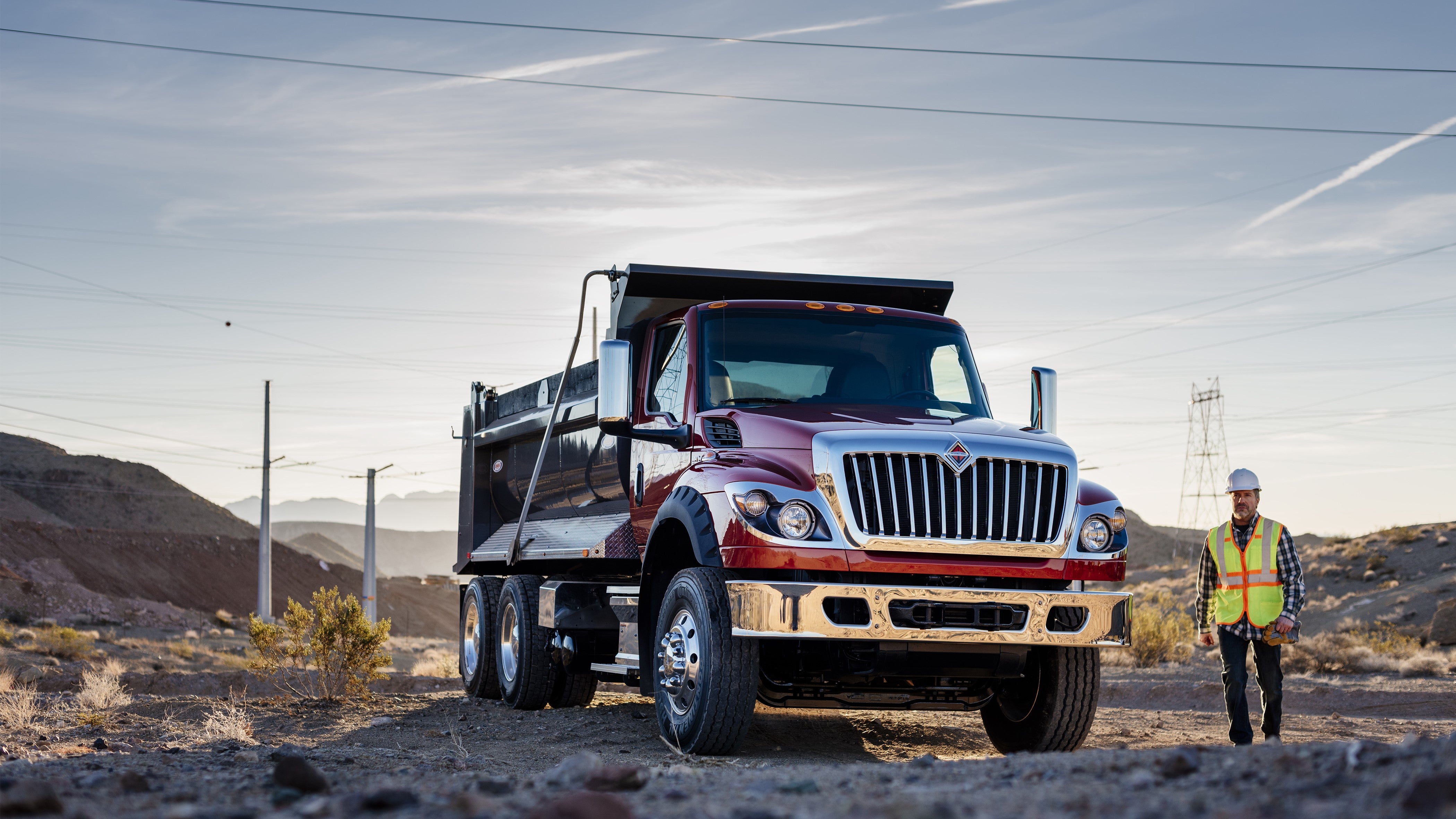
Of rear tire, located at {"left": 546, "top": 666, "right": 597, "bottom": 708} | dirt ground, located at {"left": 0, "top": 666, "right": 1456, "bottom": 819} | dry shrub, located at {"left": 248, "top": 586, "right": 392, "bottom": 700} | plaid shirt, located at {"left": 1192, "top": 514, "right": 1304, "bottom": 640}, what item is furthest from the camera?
dry shrub, located at {"left": 248, "top": 586, "right": 392, "bottom": 700}

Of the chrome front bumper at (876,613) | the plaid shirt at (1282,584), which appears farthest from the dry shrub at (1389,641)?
the chrome front bumper at (876,613)

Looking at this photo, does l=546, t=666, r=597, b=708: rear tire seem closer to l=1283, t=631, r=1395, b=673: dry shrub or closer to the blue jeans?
the blue jeans

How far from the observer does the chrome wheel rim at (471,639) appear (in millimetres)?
14750

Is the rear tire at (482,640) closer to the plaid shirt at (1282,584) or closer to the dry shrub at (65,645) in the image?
the plaid shirt at (1282,584)

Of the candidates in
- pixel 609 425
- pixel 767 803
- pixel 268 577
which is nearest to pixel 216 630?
pixel 268 577

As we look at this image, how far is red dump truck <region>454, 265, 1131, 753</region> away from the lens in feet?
26.9

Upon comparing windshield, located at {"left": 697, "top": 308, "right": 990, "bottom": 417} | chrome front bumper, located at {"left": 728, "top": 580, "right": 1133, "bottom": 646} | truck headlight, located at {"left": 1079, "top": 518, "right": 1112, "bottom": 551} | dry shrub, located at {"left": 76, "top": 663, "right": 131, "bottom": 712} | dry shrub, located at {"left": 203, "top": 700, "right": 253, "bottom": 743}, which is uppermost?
windshield, located at {"left": 697, "top": 308, "right": 990, "bottom": 417}

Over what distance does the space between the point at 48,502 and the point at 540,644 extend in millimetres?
85792

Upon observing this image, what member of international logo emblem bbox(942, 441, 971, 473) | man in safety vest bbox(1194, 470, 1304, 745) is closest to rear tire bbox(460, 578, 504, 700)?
international logo emblem bbox(942, 441, 971, 473)

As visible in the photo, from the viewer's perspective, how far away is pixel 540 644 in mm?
13023

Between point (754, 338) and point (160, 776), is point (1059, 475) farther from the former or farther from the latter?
point (160, 776)

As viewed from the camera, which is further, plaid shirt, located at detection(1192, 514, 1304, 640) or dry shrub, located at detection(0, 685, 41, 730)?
dry shrub, located at detection(0, 685, 41, 730)

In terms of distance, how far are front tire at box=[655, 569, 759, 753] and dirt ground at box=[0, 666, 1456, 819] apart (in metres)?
0.17

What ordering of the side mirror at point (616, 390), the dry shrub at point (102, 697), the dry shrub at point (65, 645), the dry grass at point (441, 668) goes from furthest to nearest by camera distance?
the dry shrub at point (65, 645) < the dry grass at point (441, 668) < the dry shrub at point (102, 697) < the side mirror at point (616, 390)
